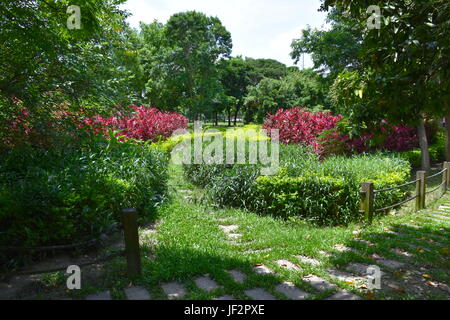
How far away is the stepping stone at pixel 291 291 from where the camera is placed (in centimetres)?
293

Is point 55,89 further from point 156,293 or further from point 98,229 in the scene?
point 156,293

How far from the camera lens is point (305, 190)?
229 inches

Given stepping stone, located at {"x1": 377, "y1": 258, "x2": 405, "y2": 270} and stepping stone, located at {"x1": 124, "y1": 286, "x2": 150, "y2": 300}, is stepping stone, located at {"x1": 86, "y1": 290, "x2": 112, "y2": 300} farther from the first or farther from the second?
stepping stone, located at {"x1": 377, "y1": 258, "x2": 405, "y2": 270}

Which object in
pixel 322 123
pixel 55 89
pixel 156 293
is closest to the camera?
pixel 156 293

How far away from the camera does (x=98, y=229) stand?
12.7ft

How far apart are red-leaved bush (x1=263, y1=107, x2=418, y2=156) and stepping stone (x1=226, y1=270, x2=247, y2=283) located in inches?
323

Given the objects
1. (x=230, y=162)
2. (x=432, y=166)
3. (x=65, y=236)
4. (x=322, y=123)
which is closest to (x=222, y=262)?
(x=65, y=236)

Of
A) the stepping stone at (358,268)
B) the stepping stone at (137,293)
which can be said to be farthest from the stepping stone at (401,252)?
the stepping stone at (137,293)

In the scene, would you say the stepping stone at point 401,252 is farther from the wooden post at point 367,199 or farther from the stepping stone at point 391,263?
the wooden post at point 367,199

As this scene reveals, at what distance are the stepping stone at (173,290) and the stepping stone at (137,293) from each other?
0.18 metres

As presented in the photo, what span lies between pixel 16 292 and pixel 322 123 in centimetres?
1049

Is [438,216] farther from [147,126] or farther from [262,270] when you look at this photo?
[147,126]

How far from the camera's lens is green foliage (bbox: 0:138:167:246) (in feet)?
11.0

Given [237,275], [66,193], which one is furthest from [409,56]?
[66,193]
